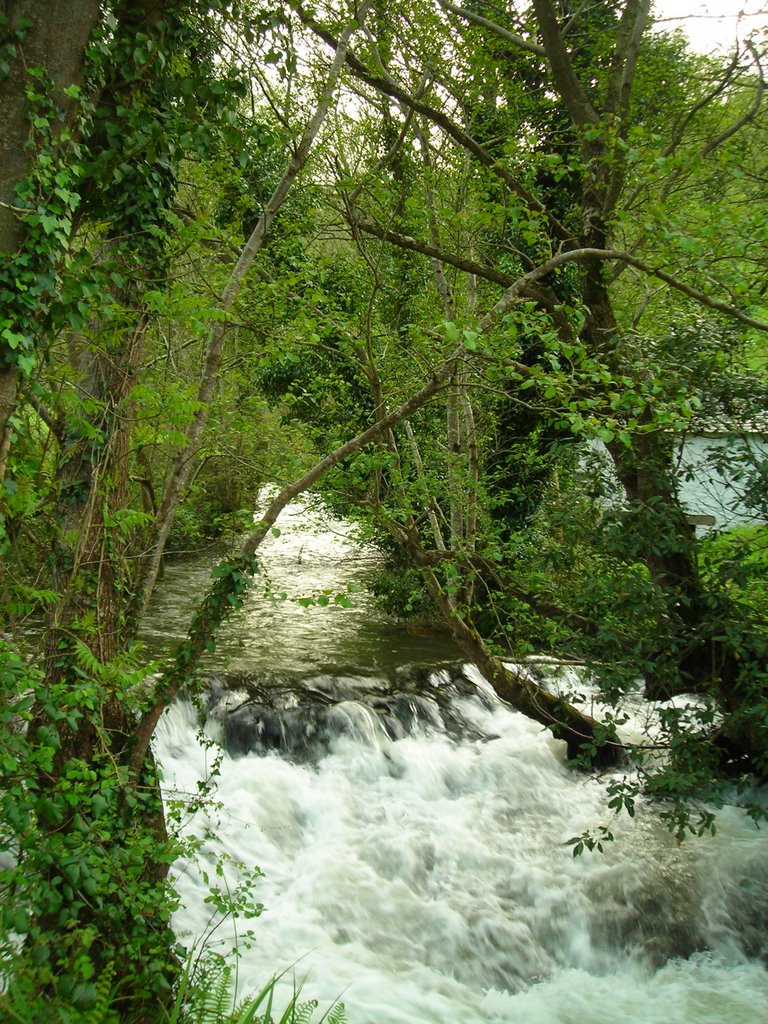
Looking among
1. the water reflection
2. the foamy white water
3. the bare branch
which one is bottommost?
the foamy white water

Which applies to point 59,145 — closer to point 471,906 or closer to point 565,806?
point 471,906

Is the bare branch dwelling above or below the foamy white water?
above

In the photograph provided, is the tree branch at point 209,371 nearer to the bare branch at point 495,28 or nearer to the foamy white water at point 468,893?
the bare branch at point 495,28

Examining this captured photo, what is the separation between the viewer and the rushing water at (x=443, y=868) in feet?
20.5

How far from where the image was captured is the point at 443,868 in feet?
25.2

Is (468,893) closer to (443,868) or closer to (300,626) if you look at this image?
(443,868)

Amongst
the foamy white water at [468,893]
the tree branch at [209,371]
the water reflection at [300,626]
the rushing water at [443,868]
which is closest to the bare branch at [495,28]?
the tree branch at [209,371]

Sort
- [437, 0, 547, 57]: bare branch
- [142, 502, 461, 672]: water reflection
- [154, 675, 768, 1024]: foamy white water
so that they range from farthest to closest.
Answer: [142, 502, 461, 672]: water reflection, [437, 0, 547, 57]: bare branch, [154, 675, 768, 1024]: foamy white water

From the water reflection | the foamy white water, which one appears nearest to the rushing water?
the foamy white water

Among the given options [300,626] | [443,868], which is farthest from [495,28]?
[300,626]

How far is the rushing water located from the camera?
20.5 ft

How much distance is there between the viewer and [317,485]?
8.29 m

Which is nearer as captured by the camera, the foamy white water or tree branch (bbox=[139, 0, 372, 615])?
tree branch (bbox=[139, 0, 372, 615])

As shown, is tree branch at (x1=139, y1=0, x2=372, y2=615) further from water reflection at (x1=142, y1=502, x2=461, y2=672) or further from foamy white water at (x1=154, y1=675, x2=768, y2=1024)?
water reflection at (x1=142, y1=502, x2=461, y2=672)
